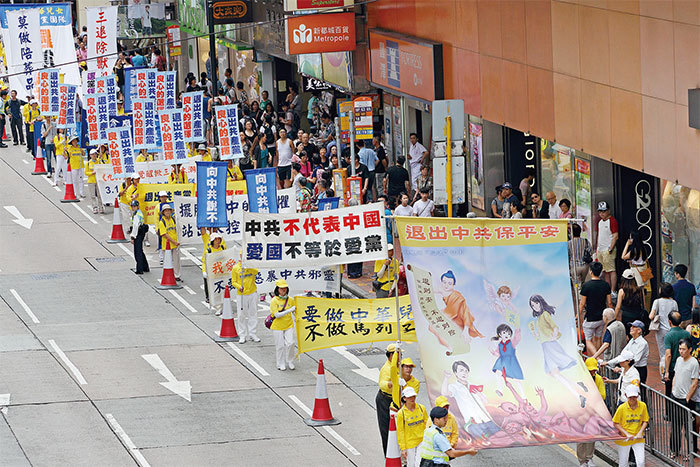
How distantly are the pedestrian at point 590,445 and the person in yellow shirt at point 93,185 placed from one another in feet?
69.5

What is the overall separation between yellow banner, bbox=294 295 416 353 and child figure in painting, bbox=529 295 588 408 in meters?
3.45

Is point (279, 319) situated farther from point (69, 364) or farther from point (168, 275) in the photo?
point (168, 275)

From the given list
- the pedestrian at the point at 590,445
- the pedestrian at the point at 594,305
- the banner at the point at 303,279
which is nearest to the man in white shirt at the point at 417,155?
the banner at the point at 303,279

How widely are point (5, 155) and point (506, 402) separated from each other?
33391mm

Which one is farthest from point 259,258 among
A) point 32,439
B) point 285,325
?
point 32,439

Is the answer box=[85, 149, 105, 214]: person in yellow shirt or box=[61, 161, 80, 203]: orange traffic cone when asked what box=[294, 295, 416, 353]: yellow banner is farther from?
box=[61, 161, 80, 203]: orange traffic cone

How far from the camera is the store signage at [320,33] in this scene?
1367 inches

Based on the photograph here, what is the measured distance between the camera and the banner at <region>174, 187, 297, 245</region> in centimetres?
2670

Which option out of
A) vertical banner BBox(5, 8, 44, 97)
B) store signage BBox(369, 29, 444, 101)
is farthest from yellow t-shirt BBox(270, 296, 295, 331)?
vertical banner BBox(5, 8, 44, 97)

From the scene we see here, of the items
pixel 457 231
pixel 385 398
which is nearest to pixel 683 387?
pixel 457 231

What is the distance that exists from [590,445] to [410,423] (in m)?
2.44

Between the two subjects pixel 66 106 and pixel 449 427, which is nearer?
pixel 449 427

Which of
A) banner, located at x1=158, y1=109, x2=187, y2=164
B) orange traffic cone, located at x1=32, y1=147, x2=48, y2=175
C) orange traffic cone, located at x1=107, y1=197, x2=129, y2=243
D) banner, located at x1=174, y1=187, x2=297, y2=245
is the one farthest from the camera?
orange traffic cone, located at x1=32, y1=147, x2=48, y2=175

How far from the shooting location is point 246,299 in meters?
23.4
